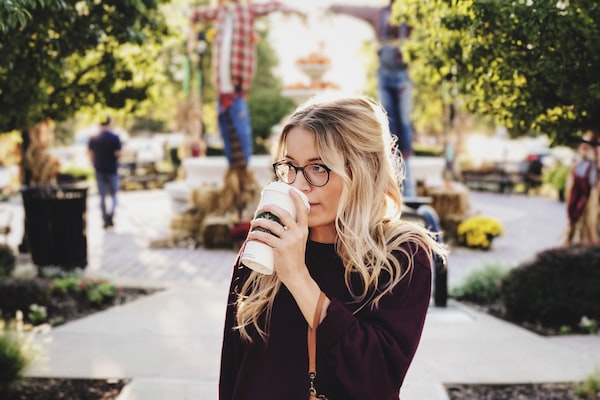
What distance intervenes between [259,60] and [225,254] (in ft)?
103

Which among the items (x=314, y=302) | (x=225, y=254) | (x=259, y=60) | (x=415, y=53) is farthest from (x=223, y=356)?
(x=259, y=60)

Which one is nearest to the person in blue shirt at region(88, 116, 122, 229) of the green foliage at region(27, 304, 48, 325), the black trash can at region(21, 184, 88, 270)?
the black trash can at region(21, 184, 88, 270)

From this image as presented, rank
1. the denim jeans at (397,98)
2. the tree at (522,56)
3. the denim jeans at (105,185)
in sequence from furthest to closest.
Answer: the denim jeans at (105,185) < the denim jeans at (397,98) < the tree at (522,56)

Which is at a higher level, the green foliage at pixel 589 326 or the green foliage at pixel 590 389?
the green foliage at pixel 590 389

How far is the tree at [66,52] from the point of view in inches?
131

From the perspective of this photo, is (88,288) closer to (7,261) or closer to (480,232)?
(7,261)

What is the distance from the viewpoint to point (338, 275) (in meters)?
1.85

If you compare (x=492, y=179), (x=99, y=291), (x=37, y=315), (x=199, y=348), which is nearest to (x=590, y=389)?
(x=199, y=348)

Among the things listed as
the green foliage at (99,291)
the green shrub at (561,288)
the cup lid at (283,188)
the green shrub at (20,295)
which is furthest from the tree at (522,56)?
the green shrub at (20,295)

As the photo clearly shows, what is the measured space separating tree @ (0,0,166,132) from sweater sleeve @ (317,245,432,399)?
1.90 metres

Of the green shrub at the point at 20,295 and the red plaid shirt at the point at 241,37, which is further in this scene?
the red plaid shirt at the point at 241,37

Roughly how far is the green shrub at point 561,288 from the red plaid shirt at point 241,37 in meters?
6.15

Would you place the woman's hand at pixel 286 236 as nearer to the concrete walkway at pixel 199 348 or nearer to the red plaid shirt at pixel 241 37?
the concrete walkway at pixel 199 348

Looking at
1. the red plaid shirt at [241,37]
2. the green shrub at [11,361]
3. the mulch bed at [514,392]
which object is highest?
the red plaid shirt at [241,37]
